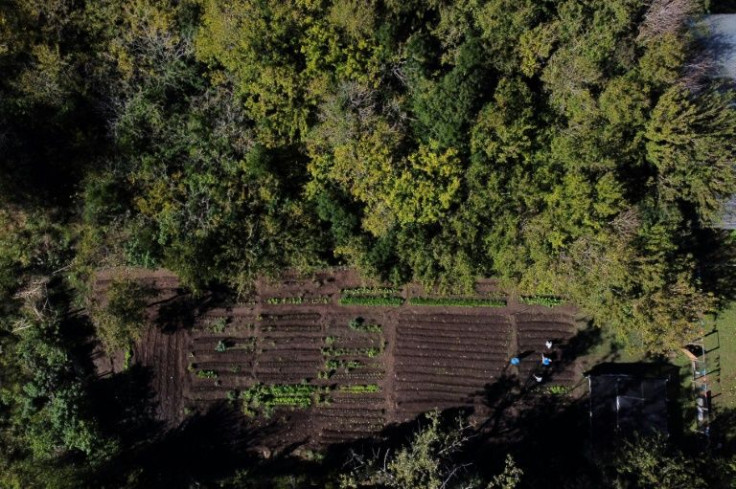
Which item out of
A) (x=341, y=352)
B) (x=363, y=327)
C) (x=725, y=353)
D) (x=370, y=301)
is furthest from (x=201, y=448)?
(x=725, y=353)

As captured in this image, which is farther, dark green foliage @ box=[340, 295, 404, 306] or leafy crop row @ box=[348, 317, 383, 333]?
dark green foliage @ box=[340, 295, 404, 306]

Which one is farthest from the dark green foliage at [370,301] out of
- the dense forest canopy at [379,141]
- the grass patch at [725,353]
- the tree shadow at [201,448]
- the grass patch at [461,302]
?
the grass patch at [725,353]

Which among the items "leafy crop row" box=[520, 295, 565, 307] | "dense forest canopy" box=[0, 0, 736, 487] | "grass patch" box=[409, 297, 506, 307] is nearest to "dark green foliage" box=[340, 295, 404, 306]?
"grass patch" box=[409, 297, 506, 307]

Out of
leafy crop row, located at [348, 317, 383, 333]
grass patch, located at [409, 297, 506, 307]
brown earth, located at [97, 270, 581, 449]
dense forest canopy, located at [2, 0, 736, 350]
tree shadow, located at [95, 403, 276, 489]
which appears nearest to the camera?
dense forest canopy, located at [2, 0, 736, 350]

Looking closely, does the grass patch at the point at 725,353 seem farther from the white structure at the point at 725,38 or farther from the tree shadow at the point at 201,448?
the tree shadow at the point at 201,448

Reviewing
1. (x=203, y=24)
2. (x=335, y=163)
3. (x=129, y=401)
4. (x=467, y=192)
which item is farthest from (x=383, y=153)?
(x=129, y=401)

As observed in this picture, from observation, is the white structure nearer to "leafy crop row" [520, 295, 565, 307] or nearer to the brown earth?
"leafy crop row" [520, 295, 565, 307]
